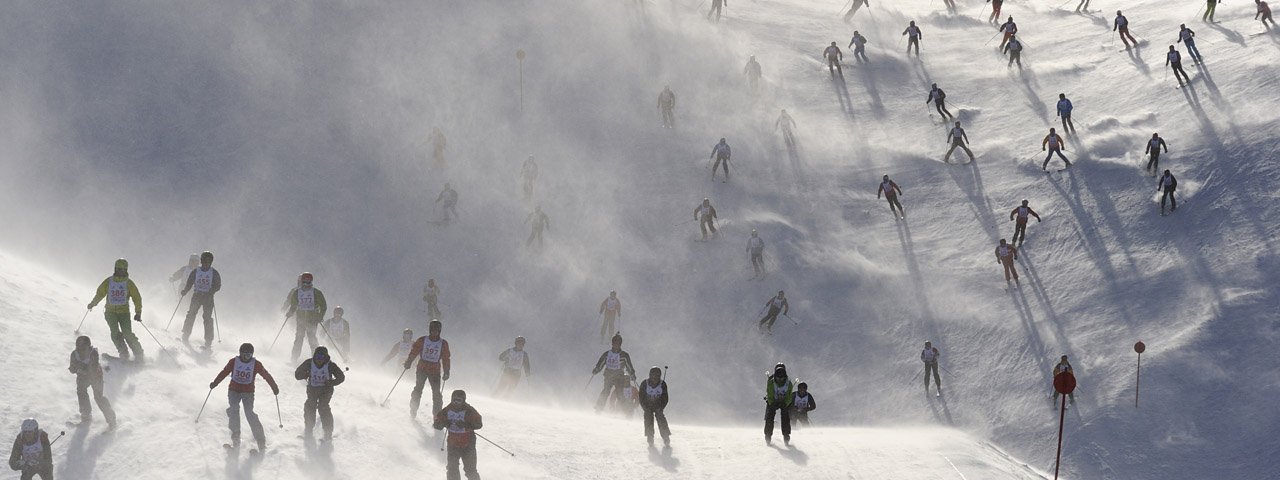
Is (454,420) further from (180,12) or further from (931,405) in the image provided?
(180,12)

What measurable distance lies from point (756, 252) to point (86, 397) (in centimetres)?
1942

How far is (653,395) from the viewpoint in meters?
19.7

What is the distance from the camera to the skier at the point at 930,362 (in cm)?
2744

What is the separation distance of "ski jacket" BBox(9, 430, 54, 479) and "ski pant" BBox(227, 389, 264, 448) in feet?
8.42

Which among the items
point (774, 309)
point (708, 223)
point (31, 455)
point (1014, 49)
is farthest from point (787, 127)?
point (31, 455)

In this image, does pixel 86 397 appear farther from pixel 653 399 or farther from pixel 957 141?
pixel 957 141

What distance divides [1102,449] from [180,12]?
36476mm

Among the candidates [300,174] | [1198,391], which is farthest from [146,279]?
[1198,391]

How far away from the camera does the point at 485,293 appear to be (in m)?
33.1

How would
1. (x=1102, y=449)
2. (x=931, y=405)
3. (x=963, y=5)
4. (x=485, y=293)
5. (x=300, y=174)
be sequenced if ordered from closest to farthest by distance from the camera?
(x=1102, y=449) < (x=931, y=405) < (x=485, y=293) < (x=300, y=174) < (x=963, y=5)

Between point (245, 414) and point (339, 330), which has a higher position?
point (339, 330)

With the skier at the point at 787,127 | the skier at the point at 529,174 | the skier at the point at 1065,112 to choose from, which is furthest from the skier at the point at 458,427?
the skier at the point at 1065,112

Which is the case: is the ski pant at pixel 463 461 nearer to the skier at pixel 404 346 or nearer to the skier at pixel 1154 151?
the skier at pixel 404 346

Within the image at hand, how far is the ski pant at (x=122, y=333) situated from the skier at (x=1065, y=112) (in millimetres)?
28733
